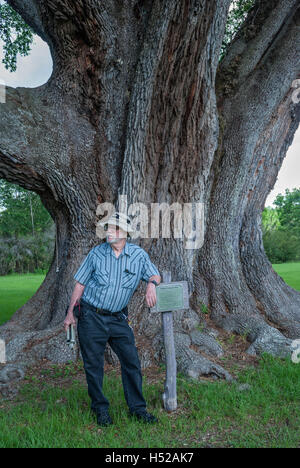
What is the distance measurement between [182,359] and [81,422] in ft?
6.12

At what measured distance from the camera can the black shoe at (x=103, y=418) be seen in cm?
394

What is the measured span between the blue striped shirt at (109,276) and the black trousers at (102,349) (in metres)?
0.12

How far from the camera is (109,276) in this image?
392 centimetres

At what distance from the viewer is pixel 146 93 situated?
6.00 metres

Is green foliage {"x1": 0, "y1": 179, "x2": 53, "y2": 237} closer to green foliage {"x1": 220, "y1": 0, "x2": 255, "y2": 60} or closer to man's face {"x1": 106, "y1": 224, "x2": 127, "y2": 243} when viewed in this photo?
Result: green foliage {"x1": 220, "y1": 0, "x2": 255, "y2": 60}

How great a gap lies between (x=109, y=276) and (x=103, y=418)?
4.46 feet

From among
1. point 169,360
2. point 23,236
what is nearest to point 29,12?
point 169,360

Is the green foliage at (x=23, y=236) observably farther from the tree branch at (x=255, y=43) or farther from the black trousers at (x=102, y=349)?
the black trousers at (x=102, y=349)

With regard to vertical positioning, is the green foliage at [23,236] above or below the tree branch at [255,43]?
below

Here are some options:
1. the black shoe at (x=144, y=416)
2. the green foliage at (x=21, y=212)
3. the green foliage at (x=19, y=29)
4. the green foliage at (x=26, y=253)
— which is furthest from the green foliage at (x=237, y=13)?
the green foliage at (x=26, y=253)

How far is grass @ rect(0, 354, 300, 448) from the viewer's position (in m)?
3.66

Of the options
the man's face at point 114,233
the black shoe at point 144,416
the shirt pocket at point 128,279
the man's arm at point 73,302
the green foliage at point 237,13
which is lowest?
the black shoe at point 144,416
